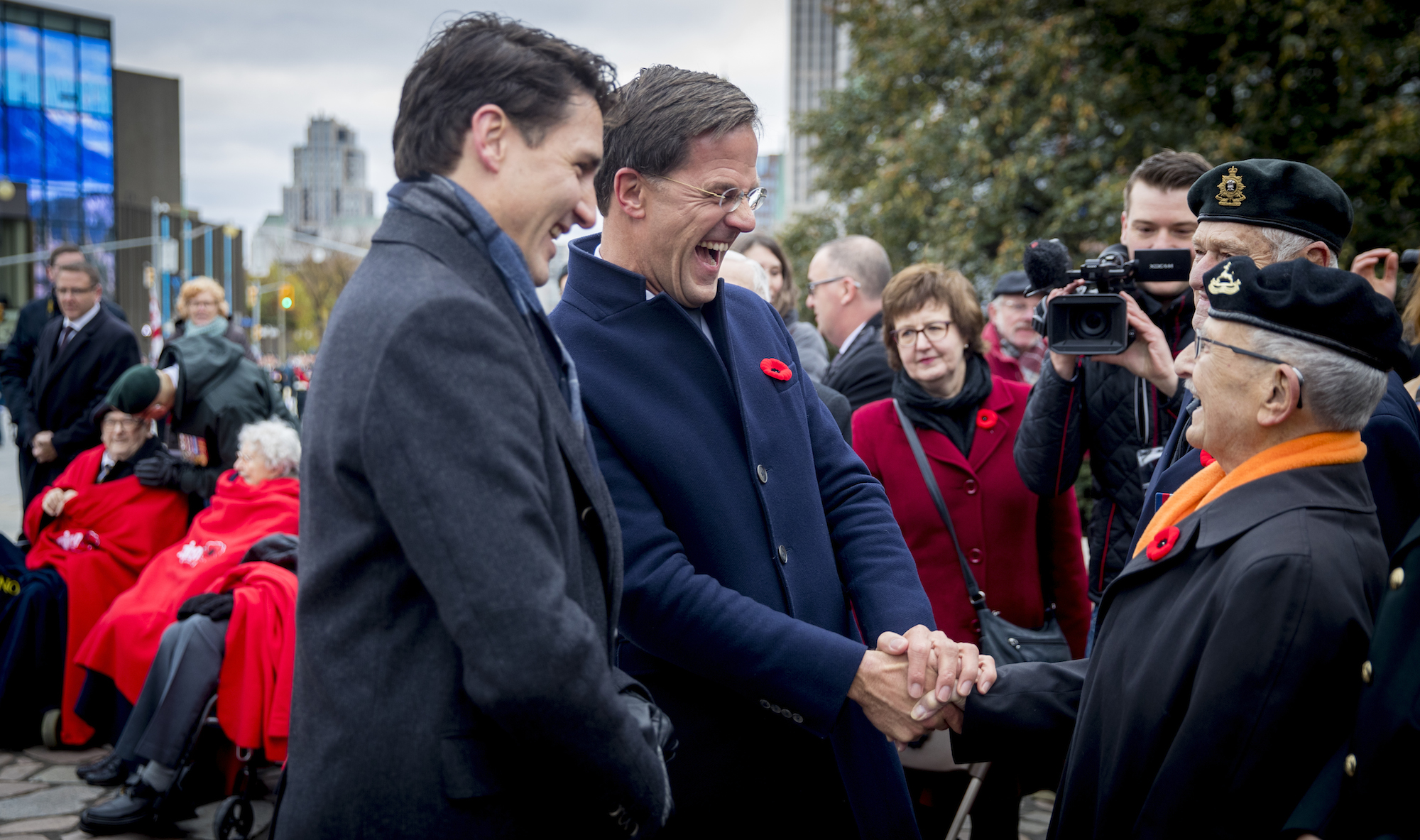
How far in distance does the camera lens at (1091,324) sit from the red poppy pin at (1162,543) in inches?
39.9

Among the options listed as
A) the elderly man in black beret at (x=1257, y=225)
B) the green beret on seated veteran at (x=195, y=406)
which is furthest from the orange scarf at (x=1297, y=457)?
the green beret on seated veteran at (x=195, y=406)

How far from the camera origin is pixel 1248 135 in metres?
10.7

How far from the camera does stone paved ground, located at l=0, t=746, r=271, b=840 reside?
429 centimetres

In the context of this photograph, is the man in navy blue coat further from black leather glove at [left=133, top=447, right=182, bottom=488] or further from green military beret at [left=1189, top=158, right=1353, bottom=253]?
black leather glove at [left=133, top=447, right=182, bottom=488]

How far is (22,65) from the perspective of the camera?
3812 centimetres

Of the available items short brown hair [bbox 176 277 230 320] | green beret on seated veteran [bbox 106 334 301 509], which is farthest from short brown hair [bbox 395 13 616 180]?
short brown hair [bbox 176 277 230 320]

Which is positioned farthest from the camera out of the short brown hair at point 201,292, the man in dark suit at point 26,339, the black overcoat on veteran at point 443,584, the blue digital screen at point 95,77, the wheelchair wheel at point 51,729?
the blue digital screen at point 95,77

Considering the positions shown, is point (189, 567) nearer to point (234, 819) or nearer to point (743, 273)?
point (234, 819)

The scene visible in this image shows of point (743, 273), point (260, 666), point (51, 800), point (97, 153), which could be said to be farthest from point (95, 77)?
point (743, 273)

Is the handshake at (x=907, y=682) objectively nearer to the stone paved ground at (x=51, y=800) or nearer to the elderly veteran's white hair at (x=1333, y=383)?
the elderly veteran's white hair at (x=1333, y=383)

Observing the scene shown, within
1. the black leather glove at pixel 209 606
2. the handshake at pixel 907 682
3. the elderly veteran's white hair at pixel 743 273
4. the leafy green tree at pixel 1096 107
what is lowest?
the black leather glove at pixel 209 606

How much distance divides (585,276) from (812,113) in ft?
51.2

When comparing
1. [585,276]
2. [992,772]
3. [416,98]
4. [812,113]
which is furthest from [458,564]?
[812,113]

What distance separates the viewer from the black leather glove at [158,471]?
18.6 feet
